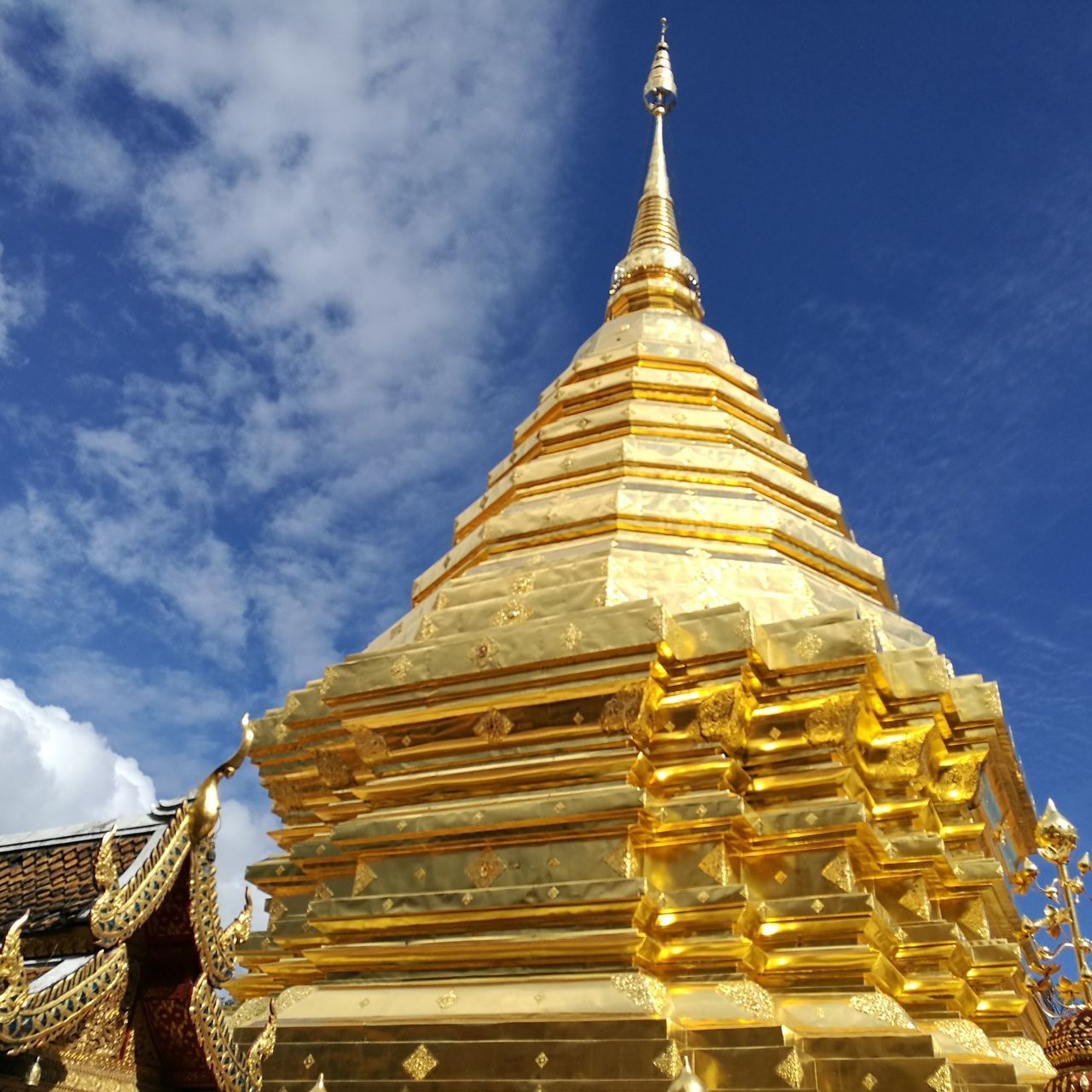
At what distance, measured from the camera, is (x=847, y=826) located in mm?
6293

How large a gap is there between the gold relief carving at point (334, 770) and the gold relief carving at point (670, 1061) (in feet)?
11.2

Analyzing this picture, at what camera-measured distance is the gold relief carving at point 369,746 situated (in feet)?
23.9

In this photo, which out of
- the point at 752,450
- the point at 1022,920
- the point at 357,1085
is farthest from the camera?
the point at 752,450

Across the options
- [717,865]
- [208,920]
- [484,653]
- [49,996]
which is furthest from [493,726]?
[49,996]

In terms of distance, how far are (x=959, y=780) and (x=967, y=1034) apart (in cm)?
182

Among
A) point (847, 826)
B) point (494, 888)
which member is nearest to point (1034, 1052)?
point (847, 826)

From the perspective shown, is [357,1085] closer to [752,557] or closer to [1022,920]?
[752,557]

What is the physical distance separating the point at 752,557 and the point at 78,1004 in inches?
244

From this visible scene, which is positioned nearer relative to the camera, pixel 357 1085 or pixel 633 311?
pixel 357 1085

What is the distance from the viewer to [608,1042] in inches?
213

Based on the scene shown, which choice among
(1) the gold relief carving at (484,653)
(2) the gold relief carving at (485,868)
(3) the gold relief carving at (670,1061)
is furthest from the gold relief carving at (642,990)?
(1) the gold relief carving at (484,653)

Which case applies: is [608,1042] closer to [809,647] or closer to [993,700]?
[809,647]

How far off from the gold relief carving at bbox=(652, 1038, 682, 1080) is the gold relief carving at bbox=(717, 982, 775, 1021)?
54cm

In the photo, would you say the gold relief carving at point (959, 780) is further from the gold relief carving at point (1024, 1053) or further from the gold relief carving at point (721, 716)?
the gold relief carving at point (721, 716)
